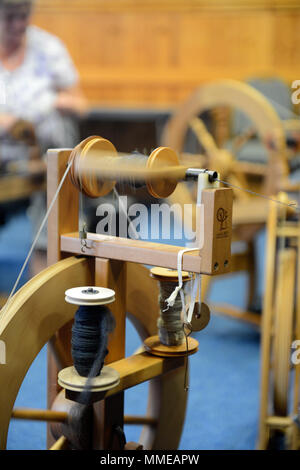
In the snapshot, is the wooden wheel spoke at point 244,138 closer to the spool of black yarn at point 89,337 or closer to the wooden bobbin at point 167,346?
the wooden bobbin at point 167,346

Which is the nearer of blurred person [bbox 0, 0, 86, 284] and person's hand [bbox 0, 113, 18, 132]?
person's hand [bbox 0, 113, 18, 132]

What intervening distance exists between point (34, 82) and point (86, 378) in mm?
2494

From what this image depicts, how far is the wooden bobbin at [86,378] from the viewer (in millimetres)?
972

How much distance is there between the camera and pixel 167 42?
5.48 metres

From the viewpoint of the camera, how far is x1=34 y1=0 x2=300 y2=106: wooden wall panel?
5.26 metres

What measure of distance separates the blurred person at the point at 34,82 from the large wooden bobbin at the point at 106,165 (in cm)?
185

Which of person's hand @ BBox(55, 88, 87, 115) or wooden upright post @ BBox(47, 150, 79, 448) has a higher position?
person's hand @ BBox(55, 88, 87, 115)

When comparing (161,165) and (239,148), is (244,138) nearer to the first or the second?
(239,148)

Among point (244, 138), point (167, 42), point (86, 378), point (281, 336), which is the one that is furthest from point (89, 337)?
point (167, 42)

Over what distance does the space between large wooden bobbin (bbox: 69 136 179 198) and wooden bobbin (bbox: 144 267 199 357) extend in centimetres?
15

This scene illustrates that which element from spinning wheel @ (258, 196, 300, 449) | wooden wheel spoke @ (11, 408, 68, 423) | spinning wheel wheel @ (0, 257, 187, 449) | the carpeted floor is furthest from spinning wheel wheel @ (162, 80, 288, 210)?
wooden wheel spoke @ (11, 408, 68, 423)

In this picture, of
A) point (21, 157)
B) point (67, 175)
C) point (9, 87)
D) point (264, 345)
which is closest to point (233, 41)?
point (9, 87)

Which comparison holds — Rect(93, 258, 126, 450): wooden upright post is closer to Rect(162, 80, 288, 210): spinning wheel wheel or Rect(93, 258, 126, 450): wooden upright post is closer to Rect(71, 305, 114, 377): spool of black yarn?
Rect(71, 305, 114, 377): spool of black yarn
